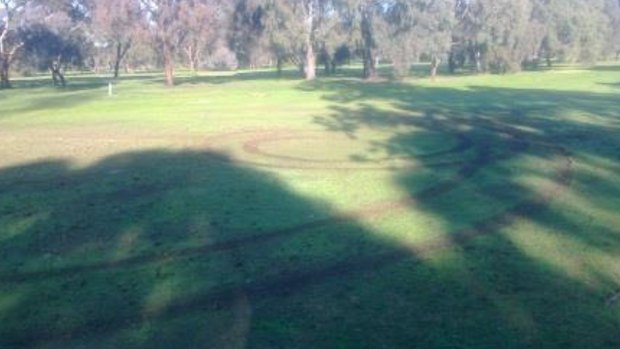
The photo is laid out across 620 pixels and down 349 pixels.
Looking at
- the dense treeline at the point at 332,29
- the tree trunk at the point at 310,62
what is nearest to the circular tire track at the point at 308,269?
the dense treeline at the point at 332,29

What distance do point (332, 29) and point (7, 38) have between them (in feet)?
122

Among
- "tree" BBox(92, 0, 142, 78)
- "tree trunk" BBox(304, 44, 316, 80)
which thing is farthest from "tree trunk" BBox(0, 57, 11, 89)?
"tree trunk" BBox(304, 44, 316, 80)

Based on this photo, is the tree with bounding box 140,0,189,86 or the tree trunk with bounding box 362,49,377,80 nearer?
the tree with bounding box 140,0,189,86

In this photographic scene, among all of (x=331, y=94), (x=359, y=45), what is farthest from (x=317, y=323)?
(x=359, y=45)

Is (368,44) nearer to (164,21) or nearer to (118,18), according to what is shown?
(164,21)

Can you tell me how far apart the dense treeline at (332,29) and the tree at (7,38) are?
109 mm

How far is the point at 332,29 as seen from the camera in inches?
2923

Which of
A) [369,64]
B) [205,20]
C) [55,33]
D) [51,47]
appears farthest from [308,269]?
[51,47]

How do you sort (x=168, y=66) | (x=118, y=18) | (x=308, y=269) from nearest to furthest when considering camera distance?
(x=308, y=269), (x=168, y=66), (x=118, y=18)

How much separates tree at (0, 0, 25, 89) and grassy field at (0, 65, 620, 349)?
181ft

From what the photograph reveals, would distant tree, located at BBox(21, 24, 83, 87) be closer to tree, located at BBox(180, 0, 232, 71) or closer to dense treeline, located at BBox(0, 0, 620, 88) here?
dense treeline, located at BBox(0, 0, 620, 88)

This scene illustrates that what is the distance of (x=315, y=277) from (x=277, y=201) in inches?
218

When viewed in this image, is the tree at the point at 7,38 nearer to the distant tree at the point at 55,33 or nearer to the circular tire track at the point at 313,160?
the distant tree at the point at 55,33

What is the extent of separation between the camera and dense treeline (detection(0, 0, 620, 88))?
7150cm
